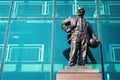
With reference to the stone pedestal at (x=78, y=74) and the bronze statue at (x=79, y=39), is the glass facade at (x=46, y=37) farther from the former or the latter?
the stone pedestal at (x=78, y=74)

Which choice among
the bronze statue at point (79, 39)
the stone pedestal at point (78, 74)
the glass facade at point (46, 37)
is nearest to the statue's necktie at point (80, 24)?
the bronze statue at point (79, 39)

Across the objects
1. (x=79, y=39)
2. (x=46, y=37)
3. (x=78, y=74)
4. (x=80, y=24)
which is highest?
(x=80, y=24)

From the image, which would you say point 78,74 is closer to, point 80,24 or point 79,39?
point 79,39

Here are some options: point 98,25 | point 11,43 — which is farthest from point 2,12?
point 98,25

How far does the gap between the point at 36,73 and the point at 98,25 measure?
361cm

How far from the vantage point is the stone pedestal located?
10.1 metres

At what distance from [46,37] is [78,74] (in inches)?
161

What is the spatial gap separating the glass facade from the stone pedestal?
Result: 219 cm

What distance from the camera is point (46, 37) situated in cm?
1397

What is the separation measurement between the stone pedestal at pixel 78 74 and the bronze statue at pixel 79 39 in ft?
0.87

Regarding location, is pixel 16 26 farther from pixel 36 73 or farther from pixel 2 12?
pixel 36 73

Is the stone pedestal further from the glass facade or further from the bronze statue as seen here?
the glass facade

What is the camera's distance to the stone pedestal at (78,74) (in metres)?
10.1

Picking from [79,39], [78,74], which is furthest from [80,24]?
[78,74]
